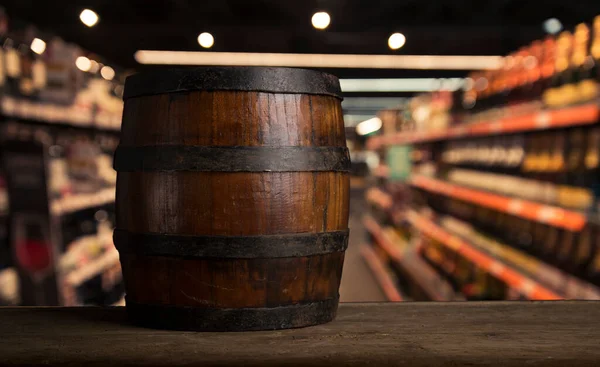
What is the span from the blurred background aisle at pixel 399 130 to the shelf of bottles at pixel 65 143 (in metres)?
0.01

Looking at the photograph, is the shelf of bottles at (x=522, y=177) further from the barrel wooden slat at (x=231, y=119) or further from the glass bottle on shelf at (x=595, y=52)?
the barrel wooden slat at (x=231, y=119)

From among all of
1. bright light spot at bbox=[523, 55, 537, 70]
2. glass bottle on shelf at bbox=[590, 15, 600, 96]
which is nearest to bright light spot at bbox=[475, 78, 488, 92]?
bright light spot at bbox=[523, 55, 537, 70]

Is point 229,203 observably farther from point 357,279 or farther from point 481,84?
point 357,279

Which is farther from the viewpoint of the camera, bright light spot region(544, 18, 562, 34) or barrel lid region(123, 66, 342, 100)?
bright light spot region(544, 18, 562, 34)

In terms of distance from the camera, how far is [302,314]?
4.13 feet

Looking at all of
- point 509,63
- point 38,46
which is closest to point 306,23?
point 509,63

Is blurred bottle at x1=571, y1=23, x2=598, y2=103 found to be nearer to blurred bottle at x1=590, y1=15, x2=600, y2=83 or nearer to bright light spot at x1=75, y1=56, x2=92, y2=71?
blurred bottle at x1=590, y1=15, x2=600, y2=83

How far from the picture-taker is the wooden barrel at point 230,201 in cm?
121

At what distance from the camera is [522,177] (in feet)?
14.2

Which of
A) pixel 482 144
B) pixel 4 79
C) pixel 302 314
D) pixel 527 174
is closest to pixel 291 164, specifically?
pixel 302 314

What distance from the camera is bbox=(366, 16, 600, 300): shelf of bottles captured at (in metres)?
3.19

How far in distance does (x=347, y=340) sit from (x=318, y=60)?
6.83 metres

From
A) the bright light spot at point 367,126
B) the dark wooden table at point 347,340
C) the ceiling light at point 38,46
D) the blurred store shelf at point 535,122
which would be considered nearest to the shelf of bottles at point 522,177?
the blurred store shelf at point 535,122

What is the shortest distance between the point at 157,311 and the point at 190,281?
0.31 ft
